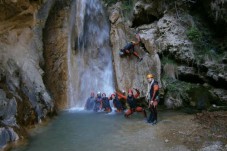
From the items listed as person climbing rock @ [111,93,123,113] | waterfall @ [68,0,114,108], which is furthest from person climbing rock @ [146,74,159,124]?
waterfall @ [68,0,114,108]

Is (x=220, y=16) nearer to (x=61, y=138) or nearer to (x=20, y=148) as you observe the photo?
(x=61, y=138)

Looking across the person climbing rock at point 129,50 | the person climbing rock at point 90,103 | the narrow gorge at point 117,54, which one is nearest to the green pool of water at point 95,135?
the narrow gorge at point 117,54

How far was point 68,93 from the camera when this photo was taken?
1482 cm

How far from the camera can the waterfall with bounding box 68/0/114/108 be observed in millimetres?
15117

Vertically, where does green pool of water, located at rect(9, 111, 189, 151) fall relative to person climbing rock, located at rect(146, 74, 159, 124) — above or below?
below

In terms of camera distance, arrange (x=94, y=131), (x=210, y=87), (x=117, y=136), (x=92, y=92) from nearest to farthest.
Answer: (x=117, y=136)
(x=94, y=131)
(x=210, y=87)
(x=92, y=92)

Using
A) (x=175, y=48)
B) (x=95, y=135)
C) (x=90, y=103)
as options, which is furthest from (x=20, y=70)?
(x=175, y=48)

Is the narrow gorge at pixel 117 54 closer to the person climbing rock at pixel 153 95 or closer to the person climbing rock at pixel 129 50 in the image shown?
the person climbing rock at pixel 129 50

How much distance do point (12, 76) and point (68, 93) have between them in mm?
4651

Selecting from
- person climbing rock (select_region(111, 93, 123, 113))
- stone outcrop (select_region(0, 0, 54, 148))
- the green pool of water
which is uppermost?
stone outcrop (select_region(0, 0, 54, 148))

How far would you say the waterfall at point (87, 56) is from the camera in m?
15.1

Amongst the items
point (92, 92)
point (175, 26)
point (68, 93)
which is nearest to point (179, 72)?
point (175, 26)

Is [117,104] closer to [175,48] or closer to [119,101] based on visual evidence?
[119,101]

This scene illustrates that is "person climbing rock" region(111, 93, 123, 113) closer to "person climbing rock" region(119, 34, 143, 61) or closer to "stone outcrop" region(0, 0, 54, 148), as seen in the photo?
"person climbing rock" region(119, 34, 143, 61)
